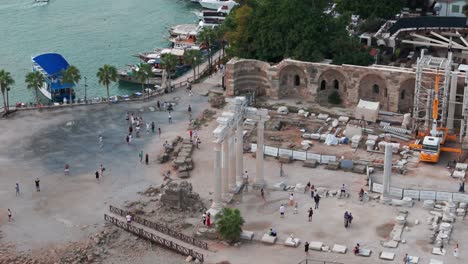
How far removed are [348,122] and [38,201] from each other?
35.8 meters

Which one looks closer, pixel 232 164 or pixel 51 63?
pixel 232 164

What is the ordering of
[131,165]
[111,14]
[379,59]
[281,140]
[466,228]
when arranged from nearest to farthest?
[466,228]
[131,165]
[281,140]
[379,59]
[111,14]

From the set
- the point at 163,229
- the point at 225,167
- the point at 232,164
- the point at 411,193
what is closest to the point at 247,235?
the point at 163,229

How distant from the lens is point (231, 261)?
67438 millimetres

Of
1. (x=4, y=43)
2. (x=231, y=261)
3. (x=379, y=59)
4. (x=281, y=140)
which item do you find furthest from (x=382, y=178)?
(x=4, y=43)

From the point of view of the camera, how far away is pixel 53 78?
116562 mm

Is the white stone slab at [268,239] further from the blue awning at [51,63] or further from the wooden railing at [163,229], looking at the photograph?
the blue awning at [51,63]

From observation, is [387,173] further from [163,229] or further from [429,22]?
[429,22]

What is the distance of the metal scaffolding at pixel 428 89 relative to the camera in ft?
299

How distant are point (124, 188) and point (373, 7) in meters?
59.3

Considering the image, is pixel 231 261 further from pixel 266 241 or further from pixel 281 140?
pixel 281 140

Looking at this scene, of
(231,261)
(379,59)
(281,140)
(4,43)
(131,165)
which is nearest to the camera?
(231,261)

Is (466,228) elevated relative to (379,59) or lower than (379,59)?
lower

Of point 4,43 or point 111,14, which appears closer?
point 4,43
